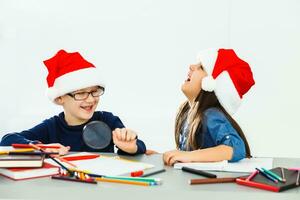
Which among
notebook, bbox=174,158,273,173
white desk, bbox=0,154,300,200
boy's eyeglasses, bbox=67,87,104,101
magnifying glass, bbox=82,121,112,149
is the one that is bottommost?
white desk, bbox=0,154,300,200

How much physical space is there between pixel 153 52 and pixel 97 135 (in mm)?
1292

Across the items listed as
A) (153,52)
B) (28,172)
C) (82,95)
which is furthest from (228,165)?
(153,52)

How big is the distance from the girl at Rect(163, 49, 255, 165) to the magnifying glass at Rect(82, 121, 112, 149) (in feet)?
0.81

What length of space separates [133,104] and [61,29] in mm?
572

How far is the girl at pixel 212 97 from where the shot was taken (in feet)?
4.84

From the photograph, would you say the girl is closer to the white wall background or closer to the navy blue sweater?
the navy blue sweater

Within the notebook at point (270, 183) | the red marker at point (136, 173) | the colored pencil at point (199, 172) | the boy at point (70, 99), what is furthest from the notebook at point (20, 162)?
the boy at point (70, 99)

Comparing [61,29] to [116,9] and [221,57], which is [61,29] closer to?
[116,9]

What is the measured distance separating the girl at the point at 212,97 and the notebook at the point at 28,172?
0.48m

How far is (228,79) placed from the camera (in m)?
1.54

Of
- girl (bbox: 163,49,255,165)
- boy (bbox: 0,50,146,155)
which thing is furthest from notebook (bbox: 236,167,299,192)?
boy (bbox: 0,50,146,155)

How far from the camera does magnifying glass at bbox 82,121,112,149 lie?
1.44 metres

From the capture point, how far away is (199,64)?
1.64m

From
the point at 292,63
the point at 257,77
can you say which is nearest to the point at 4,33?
the point at 257,77
